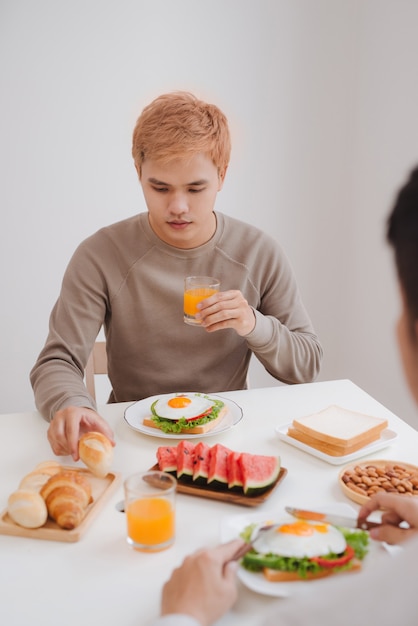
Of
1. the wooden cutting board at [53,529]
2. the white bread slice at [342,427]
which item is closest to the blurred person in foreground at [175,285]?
the white bread slice at [342,427]

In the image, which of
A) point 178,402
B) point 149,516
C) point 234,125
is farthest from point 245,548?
point 234,125

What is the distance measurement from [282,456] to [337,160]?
96.0 inches

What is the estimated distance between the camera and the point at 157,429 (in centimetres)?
155

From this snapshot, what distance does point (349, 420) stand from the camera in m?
1.54

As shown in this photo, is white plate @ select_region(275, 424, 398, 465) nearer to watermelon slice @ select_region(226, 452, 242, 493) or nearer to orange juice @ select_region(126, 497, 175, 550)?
watermelon slice @ select_region(226, 452, 242, 493)

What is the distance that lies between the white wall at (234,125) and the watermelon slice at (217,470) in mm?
2028

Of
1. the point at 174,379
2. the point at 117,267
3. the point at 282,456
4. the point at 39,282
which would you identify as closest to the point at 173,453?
the point at 282,456

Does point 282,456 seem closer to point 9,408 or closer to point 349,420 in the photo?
point 349,420

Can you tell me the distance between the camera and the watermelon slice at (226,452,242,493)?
4.07 ft

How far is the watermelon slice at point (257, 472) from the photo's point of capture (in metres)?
1.23

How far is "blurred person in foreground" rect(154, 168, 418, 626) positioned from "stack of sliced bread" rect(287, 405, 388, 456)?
0.29 metres

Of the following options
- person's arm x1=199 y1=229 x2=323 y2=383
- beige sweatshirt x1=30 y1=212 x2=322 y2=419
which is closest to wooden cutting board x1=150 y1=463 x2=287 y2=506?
person's arm x1=199 y1=229 x2=323 y2=383

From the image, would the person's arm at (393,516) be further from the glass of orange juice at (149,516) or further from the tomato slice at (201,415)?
the tomato slice at (201,415)

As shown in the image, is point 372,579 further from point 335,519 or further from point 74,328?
point 74,328
